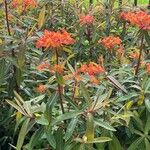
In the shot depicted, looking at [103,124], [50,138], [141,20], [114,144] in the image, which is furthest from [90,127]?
[141,20]

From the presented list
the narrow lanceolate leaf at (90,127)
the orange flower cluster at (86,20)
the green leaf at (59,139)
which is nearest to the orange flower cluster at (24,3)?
the orange flower cluster at (86,20)

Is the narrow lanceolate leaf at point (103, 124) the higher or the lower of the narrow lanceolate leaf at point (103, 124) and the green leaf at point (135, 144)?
the higher

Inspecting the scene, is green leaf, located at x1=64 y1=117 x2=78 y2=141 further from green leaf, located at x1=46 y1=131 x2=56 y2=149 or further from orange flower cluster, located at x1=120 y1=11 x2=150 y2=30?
orange flower cluster, located at x1=120 y1=11 x2=150 y2=30


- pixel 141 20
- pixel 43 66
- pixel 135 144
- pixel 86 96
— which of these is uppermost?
pixel 141 20

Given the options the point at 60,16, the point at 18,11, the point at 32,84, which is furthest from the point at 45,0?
the point at 32,84

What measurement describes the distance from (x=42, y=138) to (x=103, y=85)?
16.8 inches

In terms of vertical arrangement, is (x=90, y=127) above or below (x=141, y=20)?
below

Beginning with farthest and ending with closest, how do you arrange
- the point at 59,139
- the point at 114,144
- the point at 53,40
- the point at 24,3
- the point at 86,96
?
the point at 24,3, the point at 114,144, the point at 59,139, the point at 86,96, the point at 53,40

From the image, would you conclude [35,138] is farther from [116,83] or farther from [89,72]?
[116,83]

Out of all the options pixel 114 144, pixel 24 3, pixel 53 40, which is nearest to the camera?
pixel 53 40

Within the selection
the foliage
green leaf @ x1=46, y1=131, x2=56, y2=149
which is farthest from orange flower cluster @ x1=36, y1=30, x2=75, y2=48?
green leaf @ x1=46, y1=131, x2=56, y2=149

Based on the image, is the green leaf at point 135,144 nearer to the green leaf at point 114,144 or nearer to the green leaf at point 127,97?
the green leaf at point 114,144

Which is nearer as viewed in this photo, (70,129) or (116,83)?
(70,129)

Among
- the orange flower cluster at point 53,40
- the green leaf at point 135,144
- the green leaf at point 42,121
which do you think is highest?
the orange flower cluster at point 53,40
